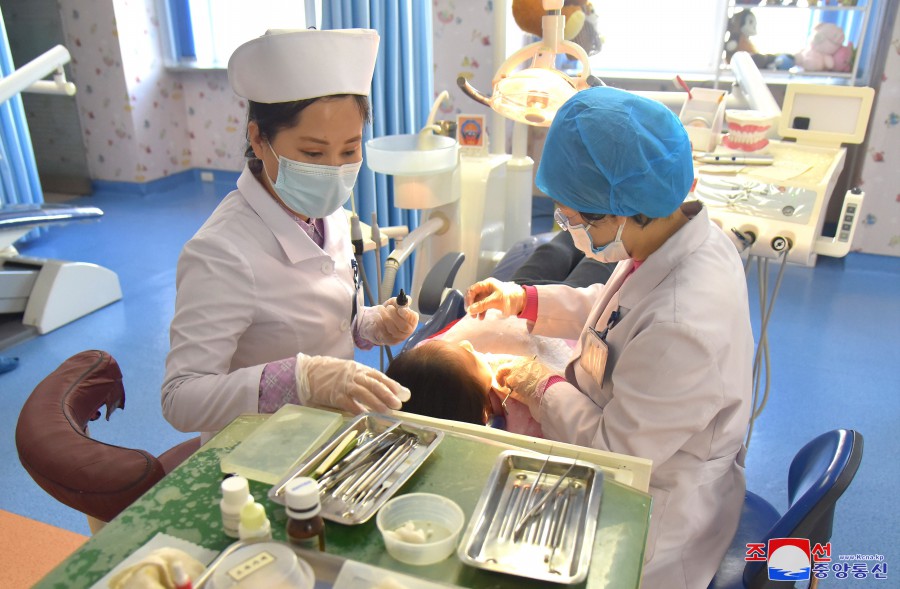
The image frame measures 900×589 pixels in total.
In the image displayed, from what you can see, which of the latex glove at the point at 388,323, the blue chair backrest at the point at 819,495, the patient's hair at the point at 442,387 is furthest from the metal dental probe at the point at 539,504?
the latex glove at the point at 388,323

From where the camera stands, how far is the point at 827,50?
4.07 meters

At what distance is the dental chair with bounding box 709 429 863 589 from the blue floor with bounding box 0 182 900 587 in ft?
2.92

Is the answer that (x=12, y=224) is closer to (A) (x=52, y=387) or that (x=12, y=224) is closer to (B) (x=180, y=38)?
(A) (x=52, y=387)

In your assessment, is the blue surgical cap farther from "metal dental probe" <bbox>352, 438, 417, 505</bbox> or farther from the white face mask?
"metal dental probe" <bbox>352, 438, 417, 505</bbox>

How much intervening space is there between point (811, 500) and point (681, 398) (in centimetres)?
26

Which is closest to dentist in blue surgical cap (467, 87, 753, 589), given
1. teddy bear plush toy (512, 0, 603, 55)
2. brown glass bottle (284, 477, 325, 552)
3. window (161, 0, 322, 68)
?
brown glass bottle (284, 477, 325, 552)

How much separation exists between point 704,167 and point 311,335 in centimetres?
166

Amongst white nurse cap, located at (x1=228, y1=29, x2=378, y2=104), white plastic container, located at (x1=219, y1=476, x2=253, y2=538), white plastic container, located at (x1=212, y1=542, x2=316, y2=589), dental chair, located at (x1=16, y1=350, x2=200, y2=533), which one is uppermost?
white nurse cap, located at (x1=228, y1=29, x2=378, y2=104)

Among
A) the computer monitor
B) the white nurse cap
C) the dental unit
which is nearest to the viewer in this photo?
the white nurse cap

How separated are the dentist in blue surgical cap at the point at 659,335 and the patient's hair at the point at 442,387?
155 millimetres

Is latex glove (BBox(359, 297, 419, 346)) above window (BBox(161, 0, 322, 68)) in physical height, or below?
below

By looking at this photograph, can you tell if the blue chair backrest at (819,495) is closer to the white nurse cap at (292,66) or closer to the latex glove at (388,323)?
the latex glove at (388,323)

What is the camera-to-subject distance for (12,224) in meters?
3.09

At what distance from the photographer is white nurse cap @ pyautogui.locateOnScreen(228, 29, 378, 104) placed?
125cm
